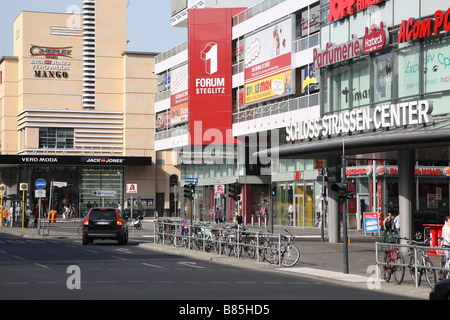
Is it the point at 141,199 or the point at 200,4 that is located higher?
the point at 200,4

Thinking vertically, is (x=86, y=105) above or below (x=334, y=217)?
above

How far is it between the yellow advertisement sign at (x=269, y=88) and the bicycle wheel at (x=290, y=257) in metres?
26.6

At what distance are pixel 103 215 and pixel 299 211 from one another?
24.9 metres

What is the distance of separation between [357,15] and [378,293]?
18.6 m

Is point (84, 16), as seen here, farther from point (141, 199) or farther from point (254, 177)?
point (254, 177)

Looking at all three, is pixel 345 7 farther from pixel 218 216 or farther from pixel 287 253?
pixel 218 216

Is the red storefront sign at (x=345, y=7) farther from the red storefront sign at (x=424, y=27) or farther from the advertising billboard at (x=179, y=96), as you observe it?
the advertising billboard at (x=179, y=96)

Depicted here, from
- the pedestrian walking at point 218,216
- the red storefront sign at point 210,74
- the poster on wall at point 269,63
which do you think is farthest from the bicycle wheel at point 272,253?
the pedestrian walking at point 218,216

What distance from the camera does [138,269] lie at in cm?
2292

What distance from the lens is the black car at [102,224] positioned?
118 feet

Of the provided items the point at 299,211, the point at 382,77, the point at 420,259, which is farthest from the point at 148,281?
the point at 299,211

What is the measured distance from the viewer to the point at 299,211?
58.4 meters

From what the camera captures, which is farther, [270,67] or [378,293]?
[270,67]

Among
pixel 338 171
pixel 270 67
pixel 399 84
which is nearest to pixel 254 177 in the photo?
pixel 270 67
